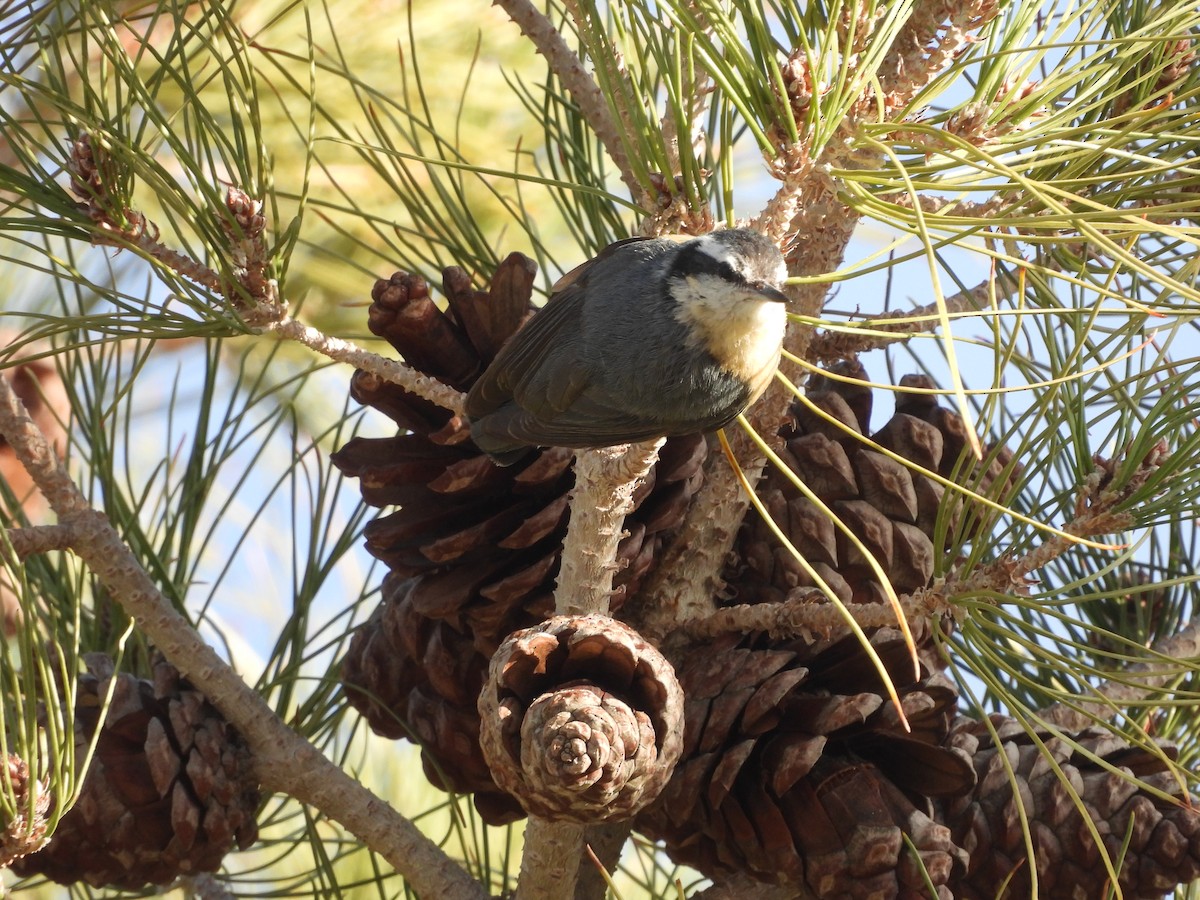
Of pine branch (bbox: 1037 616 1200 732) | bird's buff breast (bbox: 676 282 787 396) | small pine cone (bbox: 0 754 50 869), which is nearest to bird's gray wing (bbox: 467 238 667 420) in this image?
bird's buff breast (bbox: 676 282 787 396)

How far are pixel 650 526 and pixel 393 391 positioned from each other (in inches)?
8.6

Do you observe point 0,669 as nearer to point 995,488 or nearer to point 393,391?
point 393,391

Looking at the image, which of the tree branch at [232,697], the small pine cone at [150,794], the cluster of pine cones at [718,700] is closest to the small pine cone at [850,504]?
the cluster of pine cones at [718,700]

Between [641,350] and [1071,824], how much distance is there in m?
0.46

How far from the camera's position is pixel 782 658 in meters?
0.86

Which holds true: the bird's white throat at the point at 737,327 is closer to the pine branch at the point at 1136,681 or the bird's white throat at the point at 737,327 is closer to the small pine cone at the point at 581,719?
the small pine cone at the point at 581,719

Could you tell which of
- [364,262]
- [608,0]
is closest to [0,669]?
[608,0]

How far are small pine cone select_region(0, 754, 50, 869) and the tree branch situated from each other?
0.48ft

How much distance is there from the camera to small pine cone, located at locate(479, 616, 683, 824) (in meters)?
0.70

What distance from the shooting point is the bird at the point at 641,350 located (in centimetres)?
76

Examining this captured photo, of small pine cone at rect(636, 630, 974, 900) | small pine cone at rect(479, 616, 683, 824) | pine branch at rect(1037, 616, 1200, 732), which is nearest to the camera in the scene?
small pine cone at rect(479, 616, 683, 824)

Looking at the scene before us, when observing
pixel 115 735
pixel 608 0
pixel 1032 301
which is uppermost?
pixel 608 0

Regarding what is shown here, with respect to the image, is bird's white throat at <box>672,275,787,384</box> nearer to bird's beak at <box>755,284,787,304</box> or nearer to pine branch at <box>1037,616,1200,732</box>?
bird's beak at <box>755,284,787,304</box>

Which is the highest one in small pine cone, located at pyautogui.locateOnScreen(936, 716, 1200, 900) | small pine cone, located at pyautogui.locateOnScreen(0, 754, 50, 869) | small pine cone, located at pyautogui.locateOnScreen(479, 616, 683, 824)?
small pine cone, located at pyautogui.locateOnScreen(0, 754, 50, 869)
